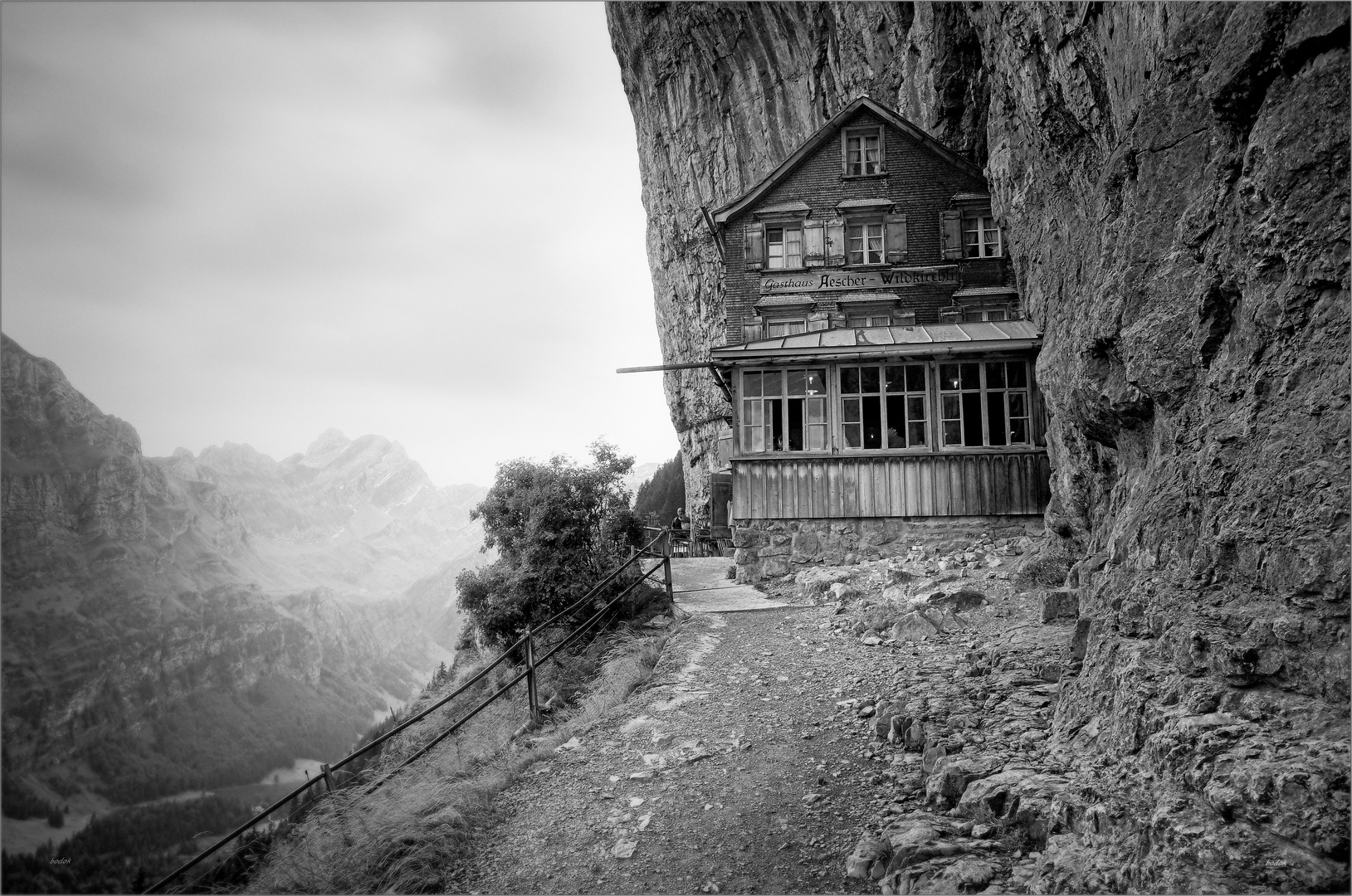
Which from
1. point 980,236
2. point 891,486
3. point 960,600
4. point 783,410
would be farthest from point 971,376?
point 980,236

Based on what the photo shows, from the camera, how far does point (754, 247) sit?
A: 852 inches

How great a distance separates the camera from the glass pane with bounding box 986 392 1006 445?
15.4 metres

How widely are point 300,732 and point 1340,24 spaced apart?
27.5 meters

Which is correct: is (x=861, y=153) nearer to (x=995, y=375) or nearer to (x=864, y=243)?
(x=864, y=243)

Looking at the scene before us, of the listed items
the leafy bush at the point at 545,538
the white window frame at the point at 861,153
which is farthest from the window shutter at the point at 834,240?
the leafy bush at the point at 545,538

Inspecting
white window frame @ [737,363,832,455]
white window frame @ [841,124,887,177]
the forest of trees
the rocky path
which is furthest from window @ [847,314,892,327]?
the forest of trees

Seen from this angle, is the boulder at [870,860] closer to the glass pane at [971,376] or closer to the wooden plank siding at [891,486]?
the wooden plank siding at [891,486]

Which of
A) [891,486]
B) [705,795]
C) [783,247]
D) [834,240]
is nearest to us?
[705,795]

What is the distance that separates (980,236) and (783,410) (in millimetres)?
11464

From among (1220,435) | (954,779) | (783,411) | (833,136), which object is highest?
(833,136)

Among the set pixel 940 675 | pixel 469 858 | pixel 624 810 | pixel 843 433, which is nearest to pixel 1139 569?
pixel 940 675

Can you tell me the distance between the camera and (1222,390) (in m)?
4.72

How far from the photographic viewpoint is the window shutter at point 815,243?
21.5 metres

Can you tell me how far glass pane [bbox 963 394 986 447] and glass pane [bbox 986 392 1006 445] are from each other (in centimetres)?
20
